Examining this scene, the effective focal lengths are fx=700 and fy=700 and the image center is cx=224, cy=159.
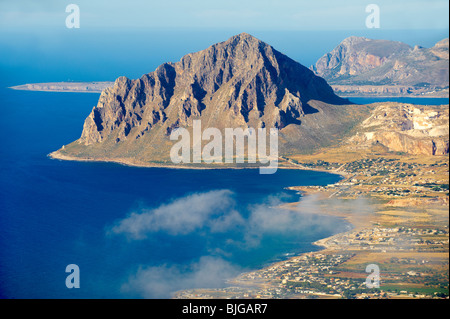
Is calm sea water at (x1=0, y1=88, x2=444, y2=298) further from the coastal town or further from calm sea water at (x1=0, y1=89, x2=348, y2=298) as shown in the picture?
the coastal town

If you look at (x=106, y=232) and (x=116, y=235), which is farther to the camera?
(x=106, y=232)

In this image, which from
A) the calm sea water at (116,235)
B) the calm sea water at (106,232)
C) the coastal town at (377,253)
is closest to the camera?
the coastal town at (377,253)

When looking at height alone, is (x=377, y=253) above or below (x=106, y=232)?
below

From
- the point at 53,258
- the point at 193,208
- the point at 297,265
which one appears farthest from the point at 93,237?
the point at 297,265

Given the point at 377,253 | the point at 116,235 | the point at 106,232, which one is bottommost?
the point at 377,253

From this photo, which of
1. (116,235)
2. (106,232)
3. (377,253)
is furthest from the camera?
(106,232)

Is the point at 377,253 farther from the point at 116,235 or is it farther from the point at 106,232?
the point at 106,232

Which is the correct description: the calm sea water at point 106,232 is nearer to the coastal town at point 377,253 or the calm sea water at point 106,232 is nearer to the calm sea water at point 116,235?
the calm sea water at point 116,235

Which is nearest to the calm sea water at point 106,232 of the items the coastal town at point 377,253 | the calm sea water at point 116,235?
the calm sea water at point 116,235

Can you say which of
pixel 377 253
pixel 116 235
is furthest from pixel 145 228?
pixel 377 253

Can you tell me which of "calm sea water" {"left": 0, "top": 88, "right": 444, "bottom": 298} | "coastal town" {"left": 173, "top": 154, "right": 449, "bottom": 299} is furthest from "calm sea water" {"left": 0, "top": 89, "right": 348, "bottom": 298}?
"coastal town" {"left": 173, "top": 154, "right": 449, "bottom": 299}
